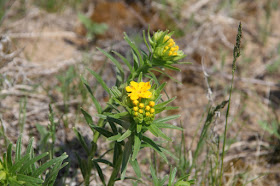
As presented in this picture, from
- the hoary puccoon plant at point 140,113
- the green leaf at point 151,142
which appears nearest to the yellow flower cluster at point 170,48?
the hoary puccoon plant at point 140,113

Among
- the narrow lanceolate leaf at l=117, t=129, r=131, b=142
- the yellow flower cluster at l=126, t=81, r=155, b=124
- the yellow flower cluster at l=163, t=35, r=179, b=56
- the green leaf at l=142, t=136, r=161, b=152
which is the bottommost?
the green leaf at l=142, t=136, r=161, b=152

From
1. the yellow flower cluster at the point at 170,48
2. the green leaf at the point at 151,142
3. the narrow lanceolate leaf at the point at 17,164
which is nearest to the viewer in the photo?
the narrow lanceolate leaf at the point at 17,164

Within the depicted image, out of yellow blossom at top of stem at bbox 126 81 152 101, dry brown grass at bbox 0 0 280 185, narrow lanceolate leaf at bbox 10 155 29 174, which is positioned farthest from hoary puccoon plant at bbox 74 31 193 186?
dry brown grass at bbox 0 0 280 185

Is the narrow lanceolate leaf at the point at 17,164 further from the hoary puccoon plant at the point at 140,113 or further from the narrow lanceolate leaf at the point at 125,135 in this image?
the narrow lanceolate leaf at the point at 125,135

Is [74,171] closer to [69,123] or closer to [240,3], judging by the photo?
[69,123]

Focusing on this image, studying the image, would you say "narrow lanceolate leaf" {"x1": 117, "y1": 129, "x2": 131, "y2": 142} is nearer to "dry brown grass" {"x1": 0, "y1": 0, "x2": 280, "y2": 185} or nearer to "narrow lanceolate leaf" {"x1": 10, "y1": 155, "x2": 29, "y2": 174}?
"narrow lanceolate leaf" {"x1": 10, "y1": 155, "x2": 29, "y2": 174}

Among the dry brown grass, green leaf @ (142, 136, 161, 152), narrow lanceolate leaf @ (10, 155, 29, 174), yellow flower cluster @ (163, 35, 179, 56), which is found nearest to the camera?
narrow lanceolate leaf @ (10, 155, 29, 174)

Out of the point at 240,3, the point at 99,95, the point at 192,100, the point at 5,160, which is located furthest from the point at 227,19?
the point at 5,160

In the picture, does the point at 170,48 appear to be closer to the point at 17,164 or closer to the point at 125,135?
the point at 125,135
